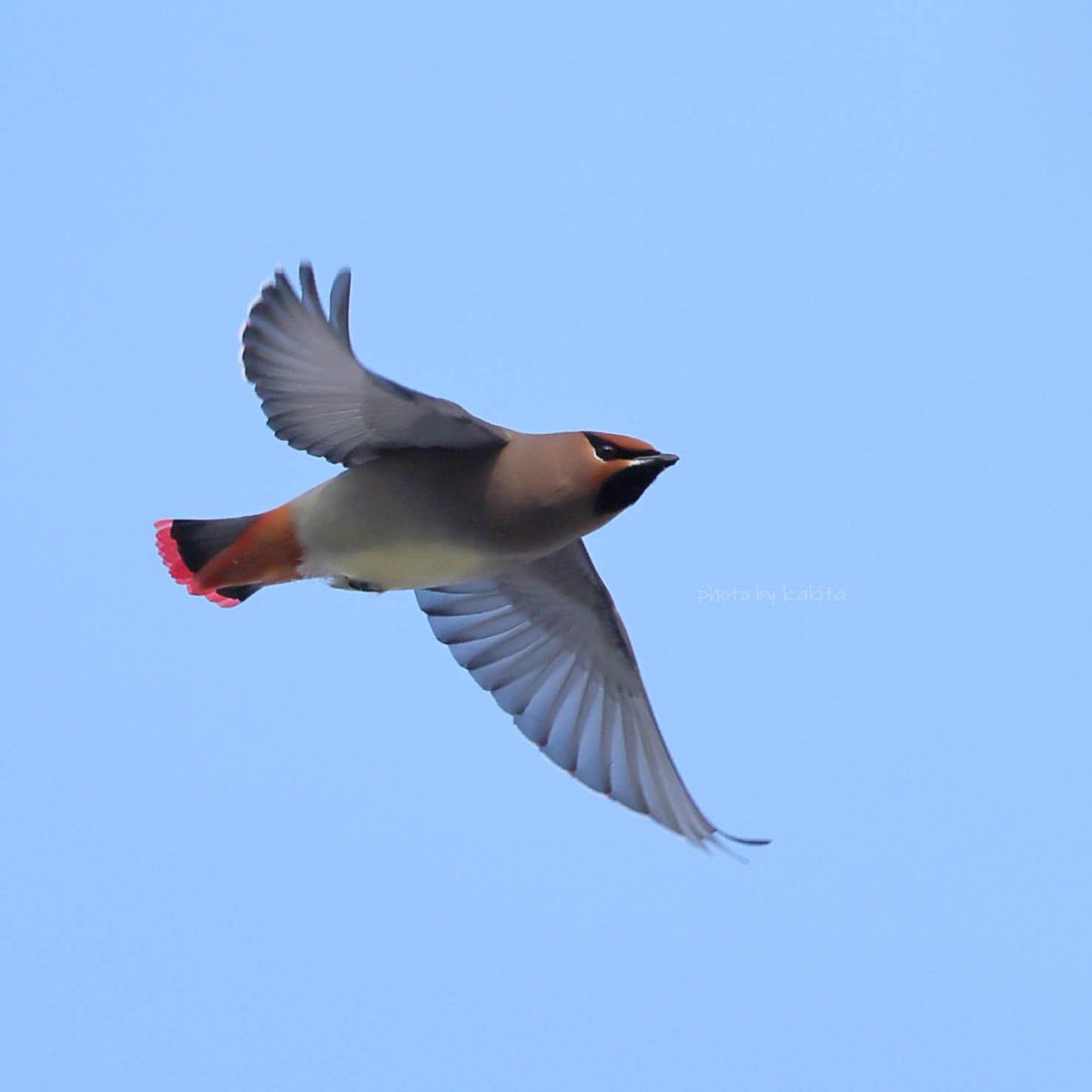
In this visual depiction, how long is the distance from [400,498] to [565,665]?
112cm

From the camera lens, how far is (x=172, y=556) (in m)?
5.22

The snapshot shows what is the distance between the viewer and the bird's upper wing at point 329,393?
4.44 meters

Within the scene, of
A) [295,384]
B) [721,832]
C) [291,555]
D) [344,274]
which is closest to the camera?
[344,274]

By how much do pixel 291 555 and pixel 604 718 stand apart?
1.20 metres

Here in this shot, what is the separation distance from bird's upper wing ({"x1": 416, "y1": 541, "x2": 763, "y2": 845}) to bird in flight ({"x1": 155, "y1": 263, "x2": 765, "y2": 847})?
1 centimetres

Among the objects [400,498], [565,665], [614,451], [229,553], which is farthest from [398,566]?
[565,665]

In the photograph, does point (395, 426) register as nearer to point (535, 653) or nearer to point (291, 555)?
point (291, 555)

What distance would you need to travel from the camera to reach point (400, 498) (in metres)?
4.85

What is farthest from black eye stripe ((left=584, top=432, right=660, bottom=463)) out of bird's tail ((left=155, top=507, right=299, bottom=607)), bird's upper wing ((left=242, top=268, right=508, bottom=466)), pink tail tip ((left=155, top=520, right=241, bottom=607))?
pink tail tip ((left=155, top=520, right=241, bottom=607))

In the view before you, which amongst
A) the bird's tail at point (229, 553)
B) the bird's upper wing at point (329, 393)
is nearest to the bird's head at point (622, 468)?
the bird's upper wing at point (329, 393)

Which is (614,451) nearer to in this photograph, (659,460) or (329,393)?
(659,460)

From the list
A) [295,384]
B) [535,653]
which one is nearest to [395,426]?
[295,384]

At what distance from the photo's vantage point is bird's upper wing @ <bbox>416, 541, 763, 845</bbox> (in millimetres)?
5594

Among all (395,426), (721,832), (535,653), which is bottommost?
(721,832)
